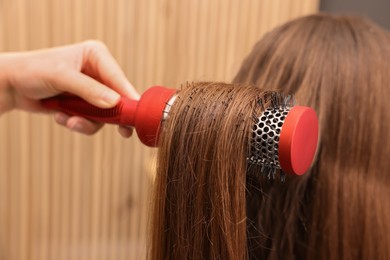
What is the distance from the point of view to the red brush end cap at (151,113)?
16.5 inches

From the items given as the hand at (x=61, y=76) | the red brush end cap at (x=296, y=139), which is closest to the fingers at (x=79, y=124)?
the hand at (x=61, y=76)

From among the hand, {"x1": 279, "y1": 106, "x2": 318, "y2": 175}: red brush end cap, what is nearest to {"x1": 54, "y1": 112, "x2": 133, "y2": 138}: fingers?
the hand

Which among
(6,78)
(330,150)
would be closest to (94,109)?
(6,78)

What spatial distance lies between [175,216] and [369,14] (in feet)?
2.60

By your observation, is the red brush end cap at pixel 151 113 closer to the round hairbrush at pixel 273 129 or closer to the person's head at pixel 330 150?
the round hairbrush at pixel 273 129

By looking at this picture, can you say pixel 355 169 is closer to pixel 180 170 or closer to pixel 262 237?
pixel 262 237

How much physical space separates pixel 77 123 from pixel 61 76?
0.24ft

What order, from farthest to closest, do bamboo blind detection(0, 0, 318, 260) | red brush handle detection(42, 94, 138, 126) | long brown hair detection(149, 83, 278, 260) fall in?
bamboo blind detection(0, 0, 318, 260) → red brush handle detection(42, 94, 138, 126) → long brown hair detection(149, 83, 278, 260)

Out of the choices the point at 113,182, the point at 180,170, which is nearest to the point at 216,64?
the point at 113,182

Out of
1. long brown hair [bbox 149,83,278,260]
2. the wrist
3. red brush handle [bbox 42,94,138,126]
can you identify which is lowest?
long brown hair [bbox 149,83,278,260]

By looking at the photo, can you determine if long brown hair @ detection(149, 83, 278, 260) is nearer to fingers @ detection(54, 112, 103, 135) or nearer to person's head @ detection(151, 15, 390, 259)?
person's head @ detection(151, 15, 390, 259)

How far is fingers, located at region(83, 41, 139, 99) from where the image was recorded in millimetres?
596

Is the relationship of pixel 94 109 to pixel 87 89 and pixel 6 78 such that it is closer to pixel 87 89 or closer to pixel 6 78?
pixel 87 89

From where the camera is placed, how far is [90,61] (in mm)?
625
